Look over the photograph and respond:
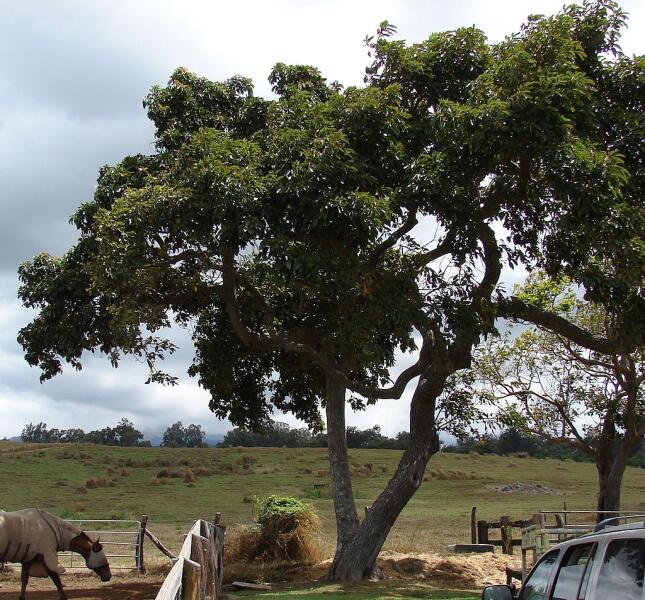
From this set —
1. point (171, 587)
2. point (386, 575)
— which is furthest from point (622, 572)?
point (386, 575)

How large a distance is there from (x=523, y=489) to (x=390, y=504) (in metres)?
37.7

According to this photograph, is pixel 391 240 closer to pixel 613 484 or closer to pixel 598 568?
pixel 598 568

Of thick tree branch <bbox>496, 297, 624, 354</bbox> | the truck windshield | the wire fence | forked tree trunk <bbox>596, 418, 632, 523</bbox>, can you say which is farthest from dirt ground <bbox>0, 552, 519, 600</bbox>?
the truck windshield

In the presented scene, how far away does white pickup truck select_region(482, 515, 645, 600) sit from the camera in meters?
4.87

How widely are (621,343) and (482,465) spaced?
54.5m

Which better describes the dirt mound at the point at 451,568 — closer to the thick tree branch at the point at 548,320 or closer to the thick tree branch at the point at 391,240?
the thick tree branch at the point at 548,320

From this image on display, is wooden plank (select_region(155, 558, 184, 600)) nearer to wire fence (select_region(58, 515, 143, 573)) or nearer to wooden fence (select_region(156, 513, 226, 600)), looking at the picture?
wooden fence (select_region(156, 513, 226, 600))

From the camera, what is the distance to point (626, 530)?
5047 millimetres

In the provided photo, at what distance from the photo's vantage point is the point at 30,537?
53.0 ft

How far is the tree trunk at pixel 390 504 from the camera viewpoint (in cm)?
1898

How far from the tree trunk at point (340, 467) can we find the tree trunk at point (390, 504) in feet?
0.96

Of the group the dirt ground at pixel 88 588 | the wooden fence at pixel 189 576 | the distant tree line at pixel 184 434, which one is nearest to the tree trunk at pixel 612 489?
the dirt ground at pixel 88 588

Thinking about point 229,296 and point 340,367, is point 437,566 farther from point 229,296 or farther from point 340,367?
point 229,296

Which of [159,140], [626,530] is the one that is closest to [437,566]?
[159,140]
